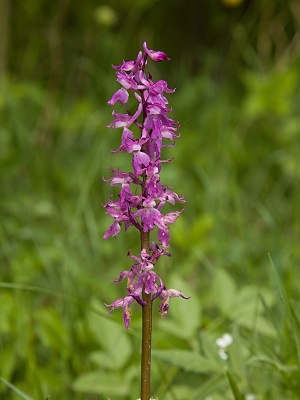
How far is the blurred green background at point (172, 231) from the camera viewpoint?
2033 mm

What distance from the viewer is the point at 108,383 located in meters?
1.99

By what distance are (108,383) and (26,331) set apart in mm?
497

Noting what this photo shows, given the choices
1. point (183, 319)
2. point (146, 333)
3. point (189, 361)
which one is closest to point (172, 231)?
point (183, 319)

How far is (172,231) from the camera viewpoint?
3211mm

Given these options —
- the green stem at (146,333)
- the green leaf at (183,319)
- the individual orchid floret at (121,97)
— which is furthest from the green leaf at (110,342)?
the individual orchid floret at (121,97)

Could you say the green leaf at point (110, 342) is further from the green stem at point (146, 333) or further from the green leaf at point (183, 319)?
the green stem at point (146, 333)

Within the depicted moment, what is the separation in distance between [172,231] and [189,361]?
145cm

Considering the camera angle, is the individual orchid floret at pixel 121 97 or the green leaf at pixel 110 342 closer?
the individual orchid floret at pixel 121 97

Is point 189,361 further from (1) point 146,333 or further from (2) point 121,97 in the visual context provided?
(2) point 121,97

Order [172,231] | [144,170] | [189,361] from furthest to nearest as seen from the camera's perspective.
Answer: [172,231] → [189,361] → [144,170]

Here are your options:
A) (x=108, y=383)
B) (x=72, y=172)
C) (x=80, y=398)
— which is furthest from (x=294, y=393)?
(x=72, y=172)

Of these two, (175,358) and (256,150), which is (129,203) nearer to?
(175,358)

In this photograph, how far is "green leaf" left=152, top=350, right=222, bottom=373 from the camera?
5.80ft

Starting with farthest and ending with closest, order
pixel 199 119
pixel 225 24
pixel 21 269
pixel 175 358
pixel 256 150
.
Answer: pixel 225 24
pixel 199 119
pixel 256 150
pixel 21 269
pixel 175 358
